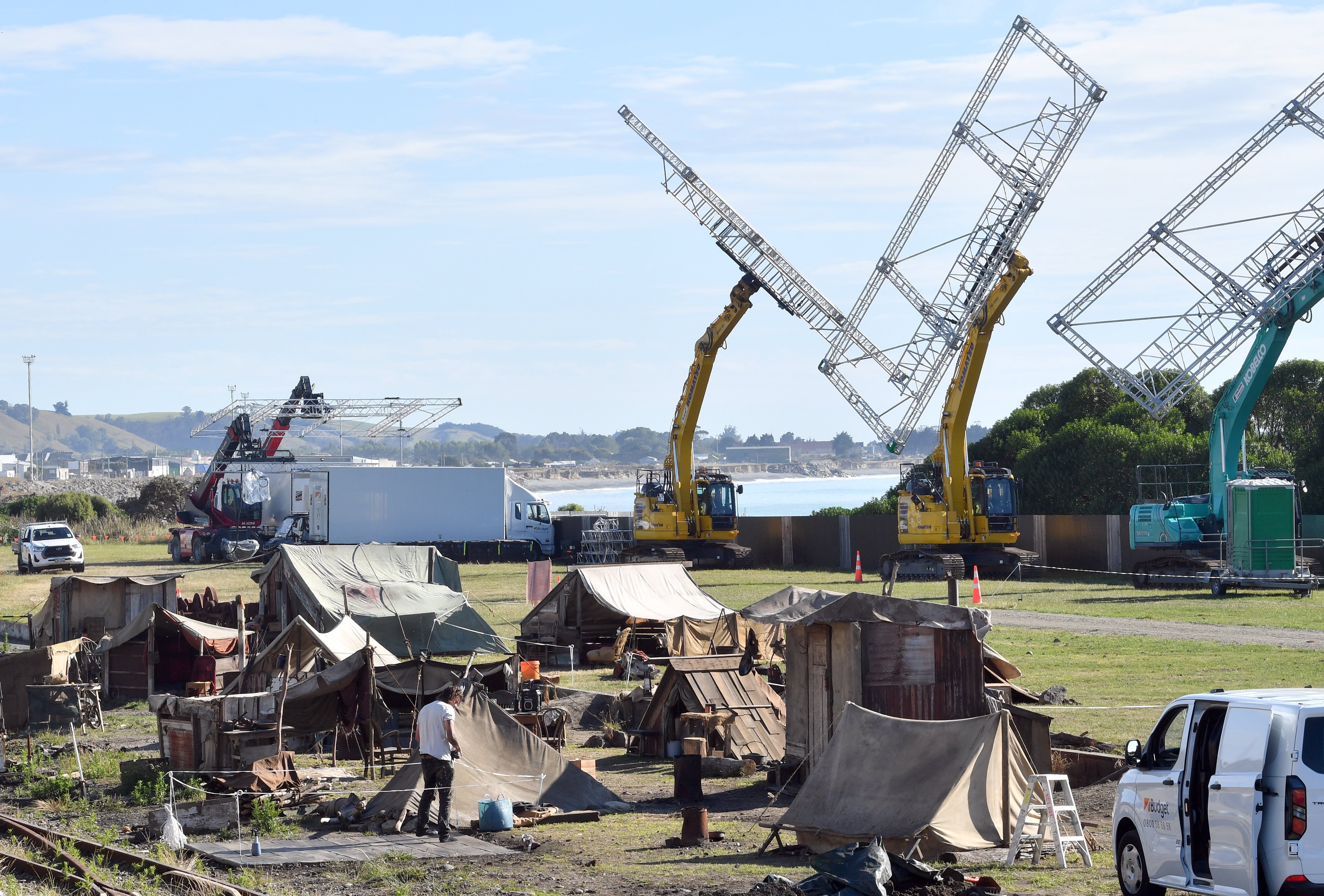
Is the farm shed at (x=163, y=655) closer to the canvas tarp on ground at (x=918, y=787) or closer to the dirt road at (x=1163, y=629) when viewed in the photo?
the canvas tarp on ground at (x=918, y=787)

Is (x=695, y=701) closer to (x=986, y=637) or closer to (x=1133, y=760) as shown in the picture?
(x=1133, y=760)

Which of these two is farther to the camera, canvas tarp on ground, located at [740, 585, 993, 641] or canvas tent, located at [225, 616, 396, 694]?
canvas tent, located at [225, 616, 396, 694]

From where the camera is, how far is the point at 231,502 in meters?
68.6

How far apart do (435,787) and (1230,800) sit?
7.73 meters

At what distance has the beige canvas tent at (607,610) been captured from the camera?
2870 cm

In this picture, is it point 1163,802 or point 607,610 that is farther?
point 607,610

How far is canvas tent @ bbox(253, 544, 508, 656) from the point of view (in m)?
27.2

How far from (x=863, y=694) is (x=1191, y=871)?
5903 millimetres

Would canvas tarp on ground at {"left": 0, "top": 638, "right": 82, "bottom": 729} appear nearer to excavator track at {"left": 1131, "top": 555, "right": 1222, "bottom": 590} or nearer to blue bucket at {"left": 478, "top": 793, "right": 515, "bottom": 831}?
blue bucket at {"left": 478, "top": 793, "right": 515, "bottom": 831}

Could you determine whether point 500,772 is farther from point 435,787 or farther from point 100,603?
point 100,603

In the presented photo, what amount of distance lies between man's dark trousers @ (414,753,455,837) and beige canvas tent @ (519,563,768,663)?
13.2 meters

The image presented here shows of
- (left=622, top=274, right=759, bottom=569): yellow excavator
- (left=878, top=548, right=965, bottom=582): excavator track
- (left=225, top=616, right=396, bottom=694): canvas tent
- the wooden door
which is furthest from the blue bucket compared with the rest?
(left=622, top=274, right=759, bottom=569): yellow excavator

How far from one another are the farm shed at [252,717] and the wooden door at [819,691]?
229 inches

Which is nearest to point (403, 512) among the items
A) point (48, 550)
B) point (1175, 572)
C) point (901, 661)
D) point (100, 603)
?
point (48, 550)
